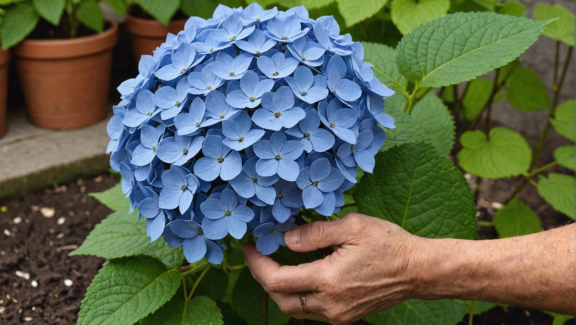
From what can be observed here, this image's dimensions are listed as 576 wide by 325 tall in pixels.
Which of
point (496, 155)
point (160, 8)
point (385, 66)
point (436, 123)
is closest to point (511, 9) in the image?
point (496, 155)

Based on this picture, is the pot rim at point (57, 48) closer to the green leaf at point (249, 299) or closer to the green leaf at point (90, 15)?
the green leaf at point (90, 15)

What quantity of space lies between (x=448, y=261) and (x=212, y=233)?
50 cm

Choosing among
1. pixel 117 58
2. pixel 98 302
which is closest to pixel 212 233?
pixel 98 302

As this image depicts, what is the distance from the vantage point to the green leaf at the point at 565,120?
213 centimetres

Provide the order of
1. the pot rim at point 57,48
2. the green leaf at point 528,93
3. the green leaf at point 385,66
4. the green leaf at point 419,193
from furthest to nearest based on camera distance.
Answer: the pot rim at point 57,48
the green leaf at point 528,93
the green leaf at point 385,66
the green leaf at point 419,193

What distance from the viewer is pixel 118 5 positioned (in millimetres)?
3086

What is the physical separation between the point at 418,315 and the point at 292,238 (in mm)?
614

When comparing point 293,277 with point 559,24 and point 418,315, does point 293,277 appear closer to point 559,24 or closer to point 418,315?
point 418,315

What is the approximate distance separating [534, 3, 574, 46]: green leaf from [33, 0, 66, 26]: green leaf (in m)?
2.26

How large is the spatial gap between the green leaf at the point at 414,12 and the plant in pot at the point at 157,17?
51.1 inches

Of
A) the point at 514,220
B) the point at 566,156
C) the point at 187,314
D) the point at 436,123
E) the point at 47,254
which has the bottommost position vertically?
the point at 47,254

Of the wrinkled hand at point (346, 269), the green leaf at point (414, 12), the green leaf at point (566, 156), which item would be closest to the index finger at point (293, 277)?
the wrinkled hand at point (346, 269)

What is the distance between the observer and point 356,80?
1.08 metres

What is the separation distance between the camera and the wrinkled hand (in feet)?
3.43
